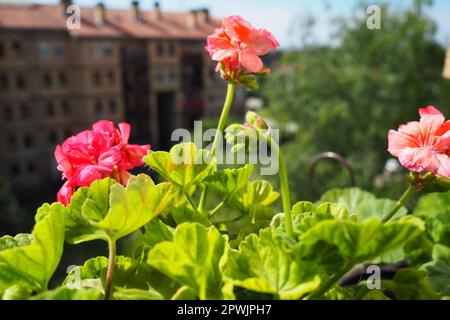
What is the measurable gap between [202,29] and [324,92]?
233 inches

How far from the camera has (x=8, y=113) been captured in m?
10.6

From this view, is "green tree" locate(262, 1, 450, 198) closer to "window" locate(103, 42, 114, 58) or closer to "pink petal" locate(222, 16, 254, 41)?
"window" locate(103, 42, 114, 58)

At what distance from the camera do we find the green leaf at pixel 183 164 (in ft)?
1.26

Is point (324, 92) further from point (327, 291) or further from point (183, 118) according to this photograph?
point (327, 291)

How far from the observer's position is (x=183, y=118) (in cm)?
1296

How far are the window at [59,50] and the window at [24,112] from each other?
1217 mm

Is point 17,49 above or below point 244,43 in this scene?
above

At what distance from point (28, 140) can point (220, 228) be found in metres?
11.4

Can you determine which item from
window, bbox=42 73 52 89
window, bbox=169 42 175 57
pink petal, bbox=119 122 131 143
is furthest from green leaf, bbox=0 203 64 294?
window, bbox=169 42 175 57

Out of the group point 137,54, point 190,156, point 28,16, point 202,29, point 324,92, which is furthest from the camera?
point 202,29

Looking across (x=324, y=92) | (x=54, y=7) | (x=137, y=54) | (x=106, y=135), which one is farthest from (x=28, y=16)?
(x=106, y=135)

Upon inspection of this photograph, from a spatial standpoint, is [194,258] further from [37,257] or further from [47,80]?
[47,80]

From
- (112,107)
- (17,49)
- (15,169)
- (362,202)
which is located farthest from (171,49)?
(362,202)

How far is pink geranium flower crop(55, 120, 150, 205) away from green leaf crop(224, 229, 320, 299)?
0.13m
